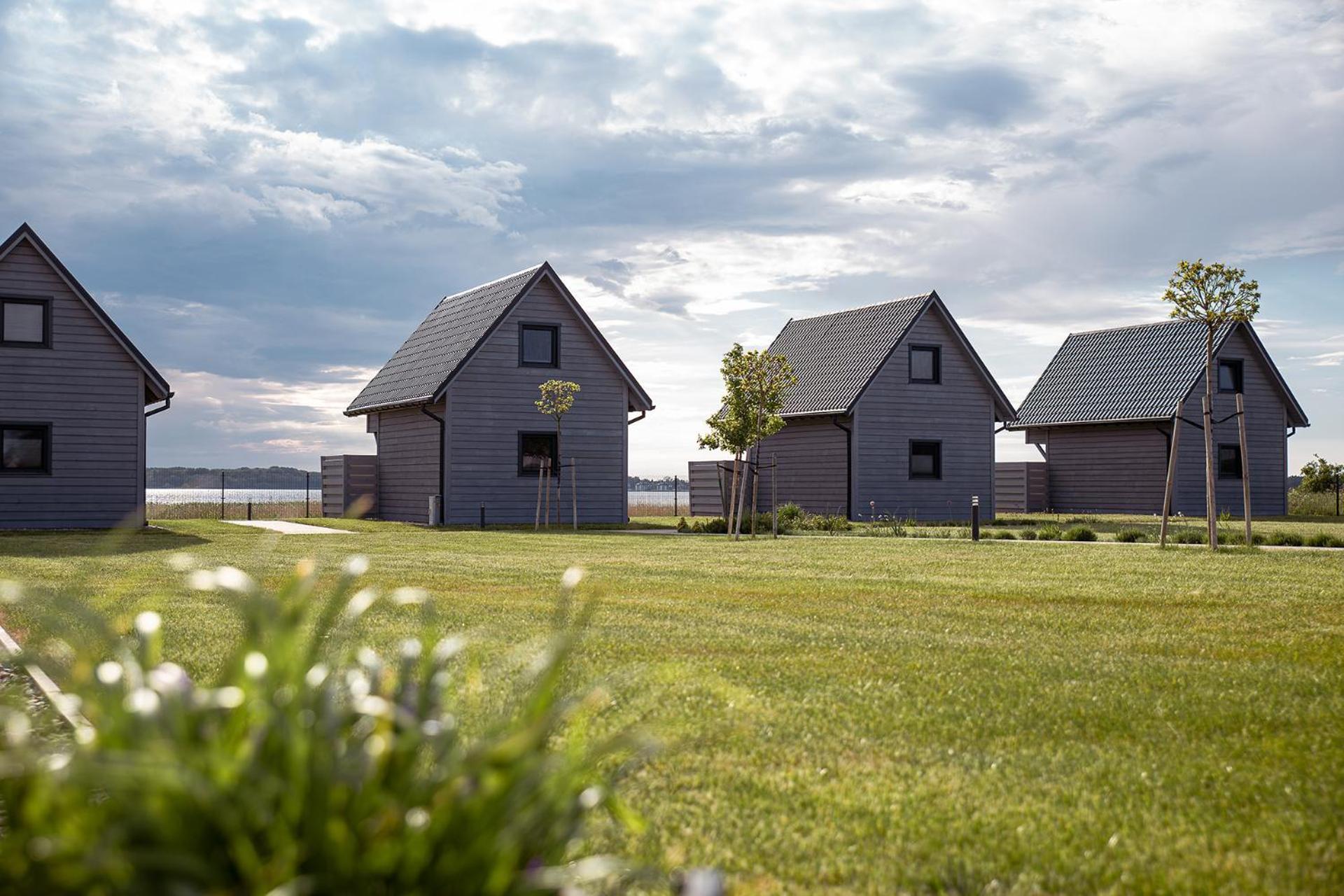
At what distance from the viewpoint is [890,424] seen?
32031mm

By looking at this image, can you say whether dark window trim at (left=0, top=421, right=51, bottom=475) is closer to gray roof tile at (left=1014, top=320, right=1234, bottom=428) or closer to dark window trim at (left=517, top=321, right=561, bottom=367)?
dark window trim at (left=517, top=321, right=561, bottom=367)

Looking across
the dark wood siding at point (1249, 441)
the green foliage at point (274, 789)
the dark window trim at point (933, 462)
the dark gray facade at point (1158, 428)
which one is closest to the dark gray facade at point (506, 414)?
the dark window trim at point (933, 462)

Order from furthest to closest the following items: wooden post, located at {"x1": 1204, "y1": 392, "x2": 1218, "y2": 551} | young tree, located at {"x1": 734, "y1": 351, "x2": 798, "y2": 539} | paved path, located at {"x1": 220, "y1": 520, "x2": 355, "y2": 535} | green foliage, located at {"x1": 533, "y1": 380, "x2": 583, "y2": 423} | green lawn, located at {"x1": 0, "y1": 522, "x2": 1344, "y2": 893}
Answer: green foliage, located at {"x1": 533, "y1": 380, "x2": 583, "y2": 423} < young tree, located at {"x1": 734, "y1": 351, "x2": 798, "y2": 539} < paved path, located at {"x1": 220, "y1": 520, "x2": 355, "y2": 535} < wooden post, located at {"x1": 1204, "y1": 392, "x2": 1218, "y2": 551} < green lawn, located at {"x1": 0, "y1": 522, "x2": 1344, "y2": 893}

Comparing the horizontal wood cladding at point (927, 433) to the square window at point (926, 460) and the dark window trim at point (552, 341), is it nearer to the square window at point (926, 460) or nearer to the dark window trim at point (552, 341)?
the square window at point (926, 460)

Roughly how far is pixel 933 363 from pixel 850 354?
2250mm

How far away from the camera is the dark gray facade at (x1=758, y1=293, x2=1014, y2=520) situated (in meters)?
31.6

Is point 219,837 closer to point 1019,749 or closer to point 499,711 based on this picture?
point 499,711

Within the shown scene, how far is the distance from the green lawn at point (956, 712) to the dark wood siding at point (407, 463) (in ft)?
52.5

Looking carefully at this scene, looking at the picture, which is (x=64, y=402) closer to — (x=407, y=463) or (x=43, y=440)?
(x=43, y=440)

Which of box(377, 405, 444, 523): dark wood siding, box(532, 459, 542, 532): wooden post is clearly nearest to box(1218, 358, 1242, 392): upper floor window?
box(532, 459, 542, 532): wooden post

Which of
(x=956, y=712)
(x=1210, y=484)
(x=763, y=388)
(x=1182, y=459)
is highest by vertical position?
(x=763, y=388)

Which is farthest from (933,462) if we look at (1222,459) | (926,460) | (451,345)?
(451,345)

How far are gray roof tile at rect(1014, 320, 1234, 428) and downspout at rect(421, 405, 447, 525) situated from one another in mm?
19266

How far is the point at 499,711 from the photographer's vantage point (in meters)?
5.39
